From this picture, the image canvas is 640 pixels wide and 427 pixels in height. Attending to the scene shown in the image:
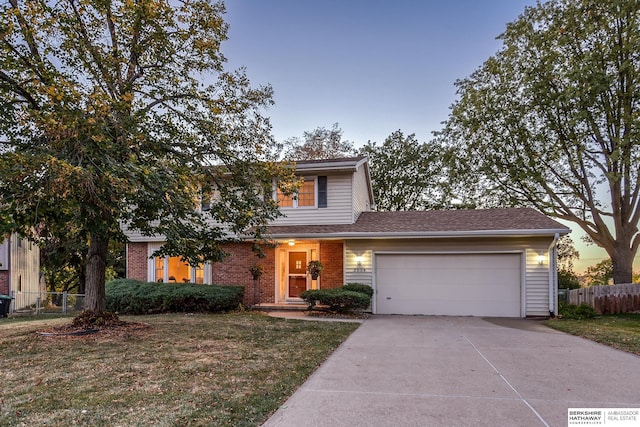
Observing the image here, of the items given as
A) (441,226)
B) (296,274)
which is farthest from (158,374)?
(441,226)

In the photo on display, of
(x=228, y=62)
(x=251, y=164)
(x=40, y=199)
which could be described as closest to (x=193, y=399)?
(x=40, y=199)

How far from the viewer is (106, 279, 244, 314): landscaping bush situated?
1231cm

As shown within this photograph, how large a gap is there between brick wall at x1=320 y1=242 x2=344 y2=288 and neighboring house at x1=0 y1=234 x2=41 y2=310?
11.2m

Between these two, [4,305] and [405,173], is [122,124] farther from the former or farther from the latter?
[405,173]

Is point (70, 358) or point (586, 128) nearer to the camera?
point (70, 358)

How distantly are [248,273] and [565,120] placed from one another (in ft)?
48.6

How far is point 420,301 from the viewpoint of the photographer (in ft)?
40.6

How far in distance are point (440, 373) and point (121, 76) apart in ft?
30.4

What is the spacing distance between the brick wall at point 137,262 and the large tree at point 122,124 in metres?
5.46

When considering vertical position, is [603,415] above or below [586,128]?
below

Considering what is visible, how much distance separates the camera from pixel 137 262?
48.4 ft

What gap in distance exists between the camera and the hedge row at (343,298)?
11.2m

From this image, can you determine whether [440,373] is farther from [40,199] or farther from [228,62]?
[228,62]

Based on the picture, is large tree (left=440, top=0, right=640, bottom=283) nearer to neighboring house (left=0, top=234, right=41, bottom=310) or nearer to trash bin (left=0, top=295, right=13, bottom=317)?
trash bin (left=0, top=295, right=13, bottom=317)
